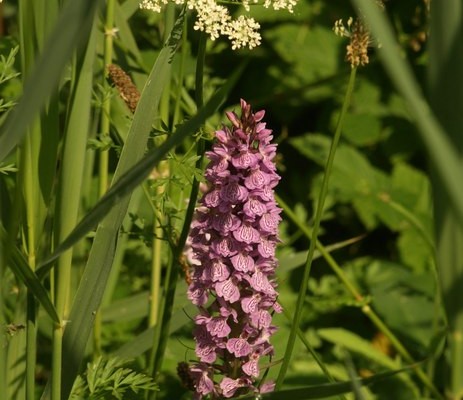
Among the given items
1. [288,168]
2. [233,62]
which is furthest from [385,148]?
[233,62]

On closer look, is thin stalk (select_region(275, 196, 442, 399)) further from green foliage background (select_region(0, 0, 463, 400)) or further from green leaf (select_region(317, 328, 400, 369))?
green leaf (select_region(317, 328, 400, 369))

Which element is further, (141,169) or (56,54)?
(141,169)

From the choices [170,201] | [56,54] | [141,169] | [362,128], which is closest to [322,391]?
[141,169]

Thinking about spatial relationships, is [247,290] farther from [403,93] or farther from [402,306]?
[402,306]

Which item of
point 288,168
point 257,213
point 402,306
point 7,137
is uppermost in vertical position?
point 7,137

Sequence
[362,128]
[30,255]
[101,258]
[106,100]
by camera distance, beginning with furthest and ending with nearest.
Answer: [362,128] < [106,100] < [30,255] < [101,258]

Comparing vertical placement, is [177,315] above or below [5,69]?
below

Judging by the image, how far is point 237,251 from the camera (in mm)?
1439

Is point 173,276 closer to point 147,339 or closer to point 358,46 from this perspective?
point 147,339

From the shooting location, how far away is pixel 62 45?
935mm

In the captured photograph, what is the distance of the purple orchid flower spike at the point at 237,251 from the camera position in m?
1.42

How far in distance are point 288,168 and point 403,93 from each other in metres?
3.16

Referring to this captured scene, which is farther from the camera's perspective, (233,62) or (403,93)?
(233,62)

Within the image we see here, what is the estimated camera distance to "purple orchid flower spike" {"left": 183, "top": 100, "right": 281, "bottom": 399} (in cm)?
142
